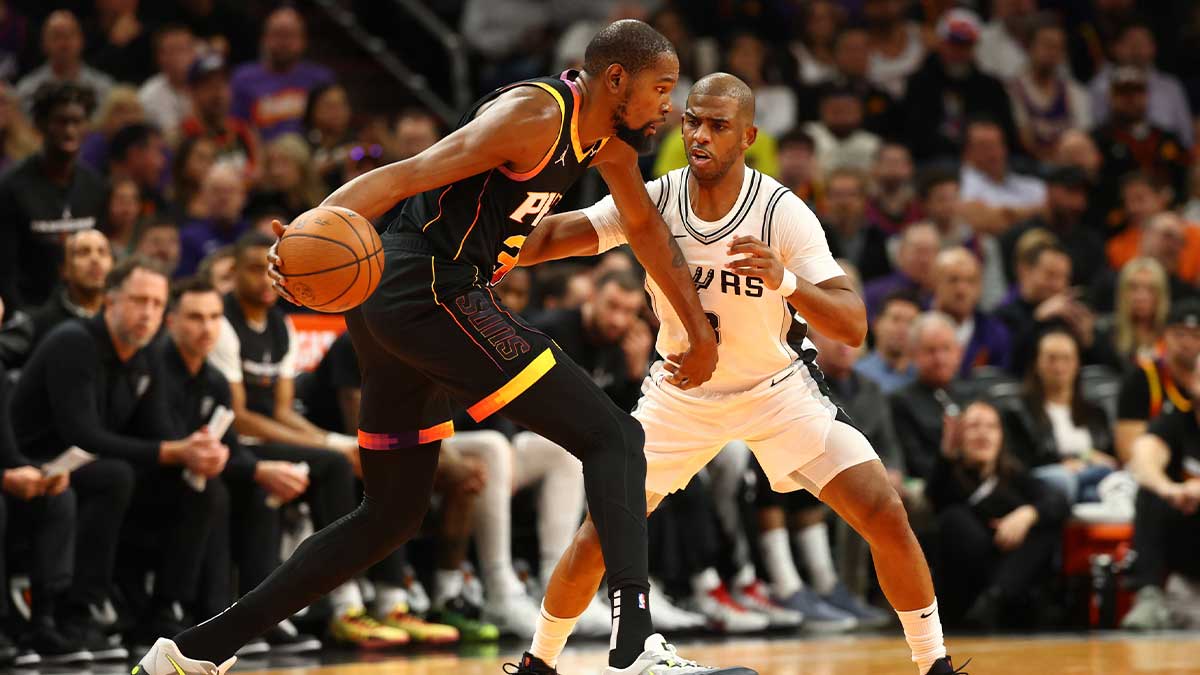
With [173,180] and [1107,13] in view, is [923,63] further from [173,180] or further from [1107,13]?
[173,180]

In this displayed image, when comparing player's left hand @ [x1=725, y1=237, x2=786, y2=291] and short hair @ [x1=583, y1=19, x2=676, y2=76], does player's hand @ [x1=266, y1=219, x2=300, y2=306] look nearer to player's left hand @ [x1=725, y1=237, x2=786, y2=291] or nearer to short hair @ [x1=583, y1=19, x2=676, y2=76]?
short hair @ [x1=583, y1=19, x2=676, y2=76]

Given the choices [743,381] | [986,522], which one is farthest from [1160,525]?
[743,381]

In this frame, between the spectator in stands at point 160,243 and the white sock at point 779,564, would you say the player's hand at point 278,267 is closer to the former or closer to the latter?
the spectator in stands at point 160,243

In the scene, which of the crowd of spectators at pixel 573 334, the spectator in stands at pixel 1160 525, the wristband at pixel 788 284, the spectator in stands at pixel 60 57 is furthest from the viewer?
the spectator in stands at pixel 60 57

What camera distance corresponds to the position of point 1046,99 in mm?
14430

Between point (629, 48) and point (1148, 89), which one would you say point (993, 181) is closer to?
point (1148, 89)

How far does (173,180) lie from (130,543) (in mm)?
3259

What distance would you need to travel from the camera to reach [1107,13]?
15.2 m

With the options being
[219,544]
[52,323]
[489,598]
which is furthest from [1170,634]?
[52,323]

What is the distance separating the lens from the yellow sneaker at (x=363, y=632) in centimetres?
846

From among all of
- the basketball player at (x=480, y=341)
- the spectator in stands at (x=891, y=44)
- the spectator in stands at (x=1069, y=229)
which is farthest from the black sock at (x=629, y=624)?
the spectator in stands at (x=891, y=44)

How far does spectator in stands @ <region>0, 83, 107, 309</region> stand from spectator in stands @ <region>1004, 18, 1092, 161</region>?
8.25 meters

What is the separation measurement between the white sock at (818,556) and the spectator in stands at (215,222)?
3.99m

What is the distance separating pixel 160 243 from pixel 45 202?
2.31 ft
